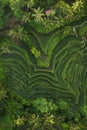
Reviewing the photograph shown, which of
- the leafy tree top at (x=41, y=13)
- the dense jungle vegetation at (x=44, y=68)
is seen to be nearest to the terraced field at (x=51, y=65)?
the dense jungle vegetation at (x=44, y=68)

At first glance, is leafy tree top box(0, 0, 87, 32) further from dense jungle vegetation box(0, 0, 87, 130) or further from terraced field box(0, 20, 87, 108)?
terraced field box(0, 20, 87, 108)

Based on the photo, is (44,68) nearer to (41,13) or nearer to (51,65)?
(51,65)

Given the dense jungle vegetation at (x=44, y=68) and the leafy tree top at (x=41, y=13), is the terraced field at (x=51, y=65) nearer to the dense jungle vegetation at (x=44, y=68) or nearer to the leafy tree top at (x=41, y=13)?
the dense jungle vegetation at (x=44, y=68)

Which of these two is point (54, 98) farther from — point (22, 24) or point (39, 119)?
point (22, 24)

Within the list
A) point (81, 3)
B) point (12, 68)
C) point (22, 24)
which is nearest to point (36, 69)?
point (12, 68)

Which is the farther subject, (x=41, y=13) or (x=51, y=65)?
(x=51, y=65)

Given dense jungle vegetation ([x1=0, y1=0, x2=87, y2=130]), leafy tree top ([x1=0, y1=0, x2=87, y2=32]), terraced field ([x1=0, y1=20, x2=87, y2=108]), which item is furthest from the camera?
terraced field ([x1=0, y1=20, x2=87, y2=108])

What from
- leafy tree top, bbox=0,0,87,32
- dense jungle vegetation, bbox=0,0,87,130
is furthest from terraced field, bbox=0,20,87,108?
leafy tree top, bbox=0,0,87,32

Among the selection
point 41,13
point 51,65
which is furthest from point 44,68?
point 41,13
